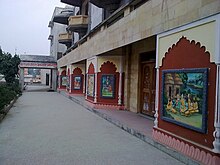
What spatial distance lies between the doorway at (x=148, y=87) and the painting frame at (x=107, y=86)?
1.81m

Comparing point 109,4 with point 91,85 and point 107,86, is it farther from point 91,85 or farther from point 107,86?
point 107,86

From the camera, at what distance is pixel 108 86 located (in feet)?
42.7

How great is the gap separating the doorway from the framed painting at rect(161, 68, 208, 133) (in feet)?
13.9

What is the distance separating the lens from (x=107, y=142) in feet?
22.9

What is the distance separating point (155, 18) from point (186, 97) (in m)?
2.22

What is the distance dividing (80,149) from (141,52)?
6.16 meters

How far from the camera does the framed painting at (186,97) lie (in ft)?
15.8

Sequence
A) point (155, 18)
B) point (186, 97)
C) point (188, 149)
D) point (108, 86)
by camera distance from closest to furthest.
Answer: point (188, 149) → point (186, 97) → point (155, 18) → point (108, 86)

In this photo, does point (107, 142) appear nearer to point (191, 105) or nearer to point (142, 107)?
point (191, 105)

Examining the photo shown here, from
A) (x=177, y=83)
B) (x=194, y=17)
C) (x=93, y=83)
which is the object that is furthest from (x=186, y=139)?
(x=93, y=83)

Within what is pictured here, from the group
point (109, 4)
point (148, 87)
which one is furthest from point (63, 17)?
point (148, 87)

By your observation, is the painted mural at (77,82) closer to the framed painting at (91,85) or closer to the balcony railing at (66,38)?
the framed painting at (91,85)

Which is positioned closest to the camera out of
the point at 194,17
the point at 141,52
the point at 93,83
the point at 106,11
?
the point at 194,17

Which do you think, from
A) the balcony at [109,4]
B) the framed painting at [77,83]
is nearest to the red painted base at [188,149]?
the balcony at [109,4]
